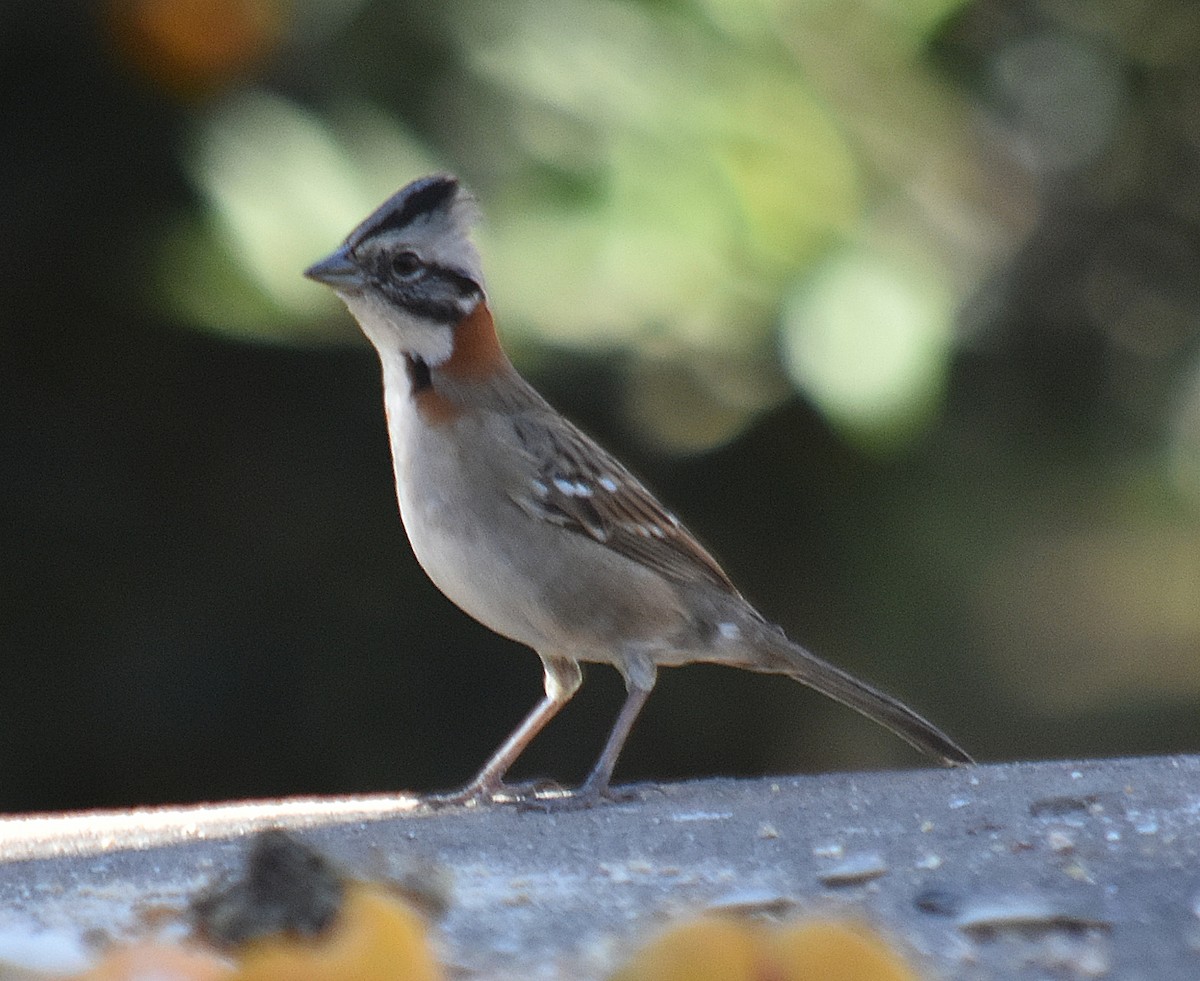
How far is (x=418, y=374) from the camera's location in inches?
180

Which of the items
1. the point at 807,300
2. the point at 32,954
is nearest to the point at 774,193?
the point at 807,300

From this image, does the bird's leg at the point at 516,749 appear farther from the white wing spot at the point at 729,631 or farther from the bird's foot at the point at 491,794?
the white wing spot at the point at 729,631

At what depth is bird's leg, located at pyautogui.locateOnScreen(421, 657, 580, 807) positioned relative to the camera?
4363mm

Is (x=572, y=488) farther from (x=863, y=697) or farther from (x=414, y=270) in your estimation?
(x=863, y=697)

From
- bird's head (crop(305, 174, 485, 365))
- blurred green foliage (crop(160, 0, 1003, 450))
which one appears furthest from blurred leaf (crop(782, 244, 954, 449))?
bird's head (crop(305, 174, 485, 365))

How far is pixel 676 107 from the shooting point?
457 centimetres

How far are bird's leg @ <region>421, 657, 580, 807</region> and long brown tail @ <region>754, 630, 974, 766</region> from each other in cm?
47

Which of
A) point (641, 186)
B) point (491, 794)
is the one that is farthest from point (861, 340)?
point (491, 794)

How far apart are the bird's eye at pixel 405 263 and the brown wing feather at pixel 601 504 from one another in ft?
1.38

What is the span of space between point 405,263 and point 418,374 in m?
0.25

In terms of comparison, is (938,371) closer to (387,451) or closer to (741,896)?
(387,451)

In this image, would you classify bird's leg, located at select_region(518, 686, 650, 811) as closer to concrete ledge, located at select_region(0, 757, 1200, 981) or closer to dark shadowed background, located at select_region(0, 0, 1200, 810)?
concrete ledge, located at select_region(0, 757, 1200, 981)

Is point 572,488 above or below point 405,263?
below

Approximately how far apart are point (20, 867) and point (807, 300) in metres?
2.21
